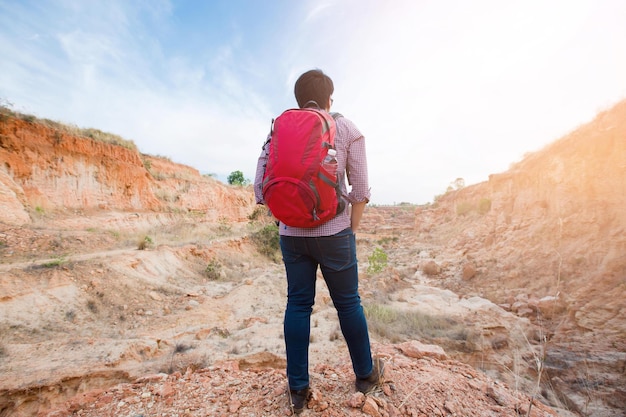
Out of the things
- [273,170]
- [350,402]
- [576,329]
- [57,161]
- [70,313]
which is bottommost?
[576,329]

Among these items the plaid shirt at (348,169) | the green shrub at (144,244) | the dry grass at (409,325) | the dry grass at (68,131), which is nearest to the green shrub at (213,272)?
the green shrub at (144,244)

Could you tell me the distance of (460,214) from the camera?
16641 millimetres

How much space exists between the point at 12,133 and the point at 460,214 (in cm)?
2179

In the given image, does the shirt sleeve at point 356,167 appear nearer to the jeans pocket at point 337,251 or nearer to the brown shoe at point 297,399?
the jeans pocket at point 337,251

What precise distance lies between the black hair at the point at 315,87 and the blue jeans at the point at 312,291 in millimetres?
807

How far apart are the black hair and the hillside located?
1288 mm

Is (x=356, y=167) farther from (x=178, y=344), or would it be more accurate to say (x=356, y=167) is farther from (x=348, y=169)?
(x=178, y=344)

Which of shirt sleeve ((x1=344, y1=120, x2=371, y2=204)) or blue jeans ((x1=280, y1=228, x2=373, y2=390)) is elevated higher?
shirt sleeve ((x1=344, y1=120, x2=371, y2=204))

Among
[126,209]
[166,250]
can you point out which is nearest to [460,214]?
[166,250]

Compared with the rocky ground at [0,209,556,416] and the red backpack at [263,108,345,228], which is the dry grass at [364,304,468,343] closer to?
the rocky ground at [0,209,556,416]

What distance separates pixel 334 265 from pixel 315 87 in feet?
3.44

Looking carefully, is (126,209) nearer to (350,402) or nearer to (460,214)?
(350,402)

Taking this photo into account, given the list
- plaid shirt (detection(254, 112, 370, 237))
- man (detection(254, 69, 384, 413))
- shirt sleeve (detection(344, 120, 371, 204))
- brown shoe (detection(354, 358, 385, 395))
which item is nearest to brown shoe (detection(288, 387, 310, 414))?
man (detection(254, 69, 384, 413))

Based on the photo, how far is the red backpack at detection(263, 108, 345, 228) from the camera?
53.0 inches
